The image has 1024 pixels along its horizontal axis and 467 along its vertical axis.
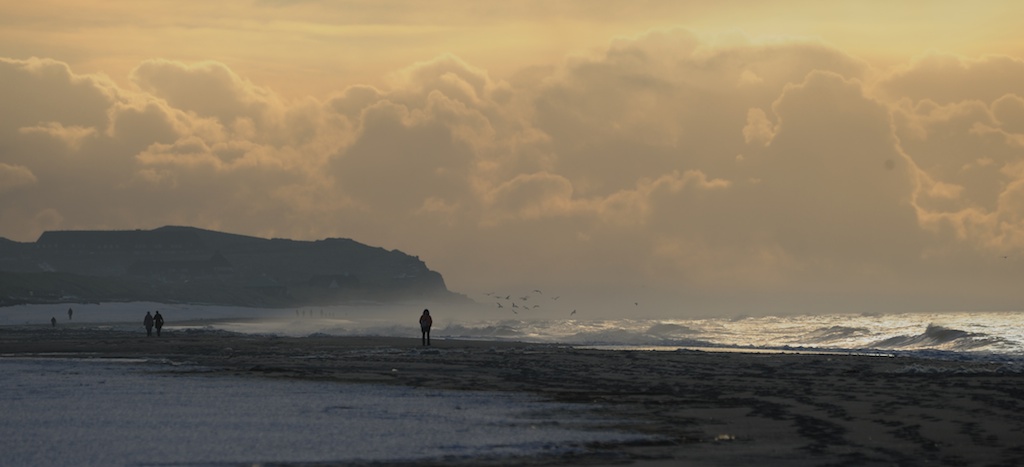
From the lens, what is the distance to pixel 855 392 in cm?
2680

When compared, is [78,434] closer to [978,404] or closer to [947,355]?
[978,404]

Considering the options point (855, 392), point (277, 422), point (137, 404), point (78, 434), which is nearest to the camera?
point (78, 434)

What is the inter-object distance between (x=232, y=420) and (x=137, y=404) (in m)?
3.32

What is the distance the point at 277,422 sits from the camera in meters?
19.4

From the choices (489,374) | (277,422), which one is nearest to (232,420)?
(277,422)

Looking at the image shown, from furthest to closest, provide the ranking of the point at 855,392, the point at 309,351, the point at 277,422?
the point at 309,351 < the point at 855,392 < the point at 277,422

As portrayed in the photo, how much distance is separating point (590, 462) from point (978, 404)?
11.6 m

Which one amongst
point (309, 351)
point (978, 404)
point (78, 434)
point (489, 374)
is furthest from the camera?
point (309, 351)

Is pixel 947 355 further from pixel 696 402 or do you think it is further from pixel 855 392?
pixel 696 402

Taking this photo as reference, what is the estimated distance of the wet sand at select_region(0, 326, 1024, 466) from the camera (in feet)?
54.8

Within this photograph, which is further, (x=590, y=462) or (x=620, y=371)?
(x=620, y=371)

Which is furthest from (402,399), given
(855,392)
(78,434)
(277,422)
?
(855,392)

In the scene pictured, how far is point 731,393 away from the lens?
26547 mm

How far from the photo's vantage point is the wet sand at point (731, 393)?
16.7 metres
